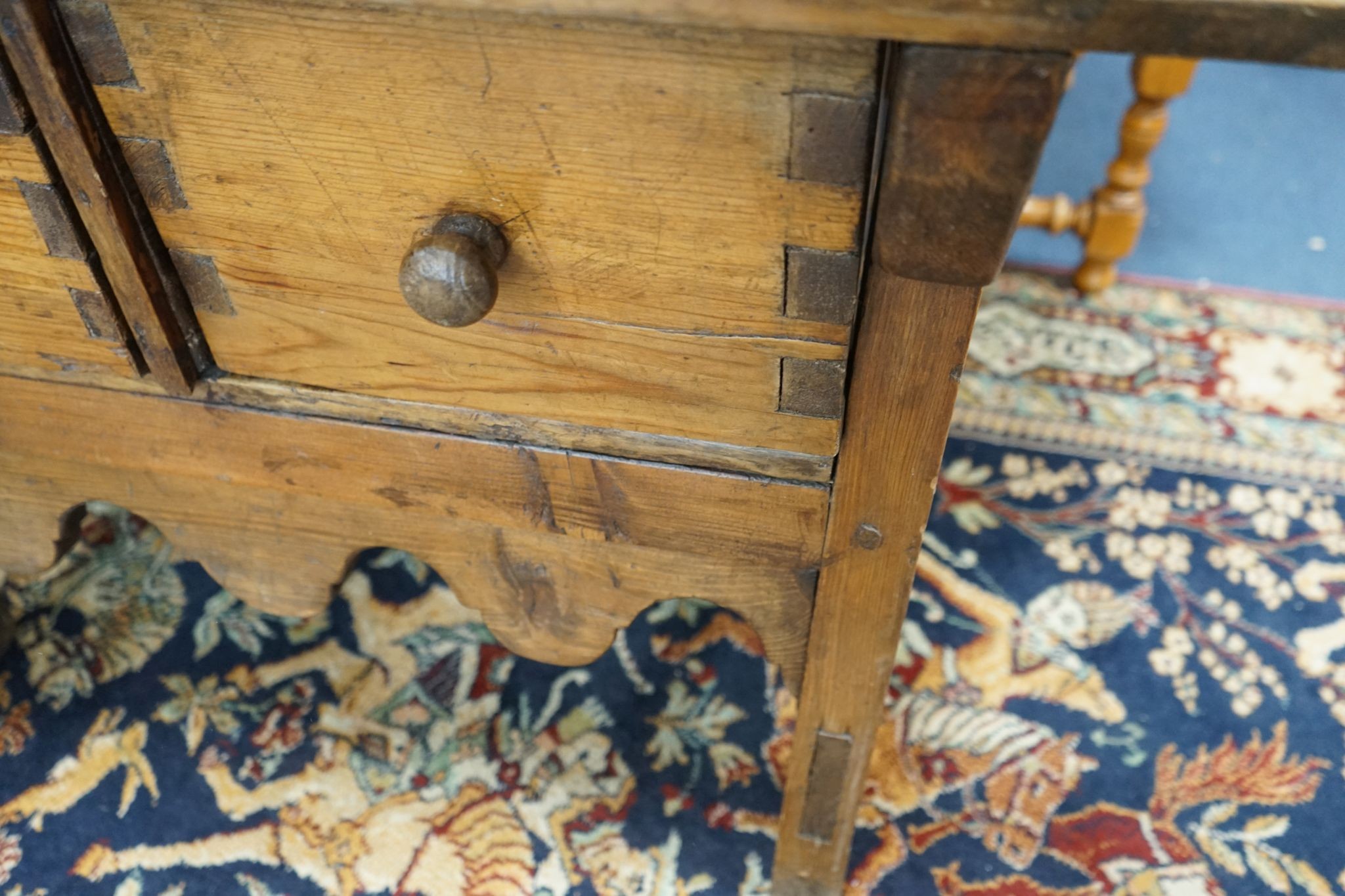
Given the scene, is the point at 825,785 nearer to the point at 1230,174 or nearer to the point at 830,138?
the point at 830,138

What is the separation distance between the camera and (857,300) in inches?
17.6

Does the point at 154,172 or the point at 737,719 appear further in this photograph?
the point at 737,719

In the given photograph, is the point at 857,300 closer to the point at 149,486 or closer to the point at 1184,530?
the point at 149,486

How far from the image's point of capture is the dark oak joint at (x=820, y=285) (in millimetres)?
428

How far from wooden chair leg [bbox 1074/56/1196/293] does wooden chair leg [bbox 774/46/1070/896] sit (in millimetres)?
734

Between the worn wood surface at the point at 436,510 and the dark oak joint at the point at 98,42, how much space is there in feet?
0.62

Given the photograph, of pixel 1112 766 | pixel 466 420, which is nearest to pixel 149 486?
pixel 466 420

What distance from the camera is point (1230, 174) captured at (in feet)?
4.80

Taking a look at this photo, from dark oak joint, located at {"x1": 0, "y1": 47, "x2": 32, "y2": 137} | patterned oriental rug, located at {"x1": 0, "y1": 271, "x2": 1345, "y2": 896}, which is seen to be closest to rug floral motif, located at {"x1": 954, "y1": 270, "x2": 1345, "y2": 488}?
patterned oriental rug, located at {"x1": 0, "y1": 271, "x2": 1345, "y2": 896}

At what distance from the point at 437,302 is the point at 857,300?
17 centimetres

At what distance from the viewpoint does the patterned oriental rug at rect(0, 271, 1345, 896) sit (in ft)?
2.59

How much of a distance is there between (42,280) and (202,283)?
0.27 ft

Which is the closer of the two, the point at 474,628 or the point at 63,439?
the point at 63,439

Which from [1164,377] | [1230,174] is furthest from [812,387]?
[1230,174]
